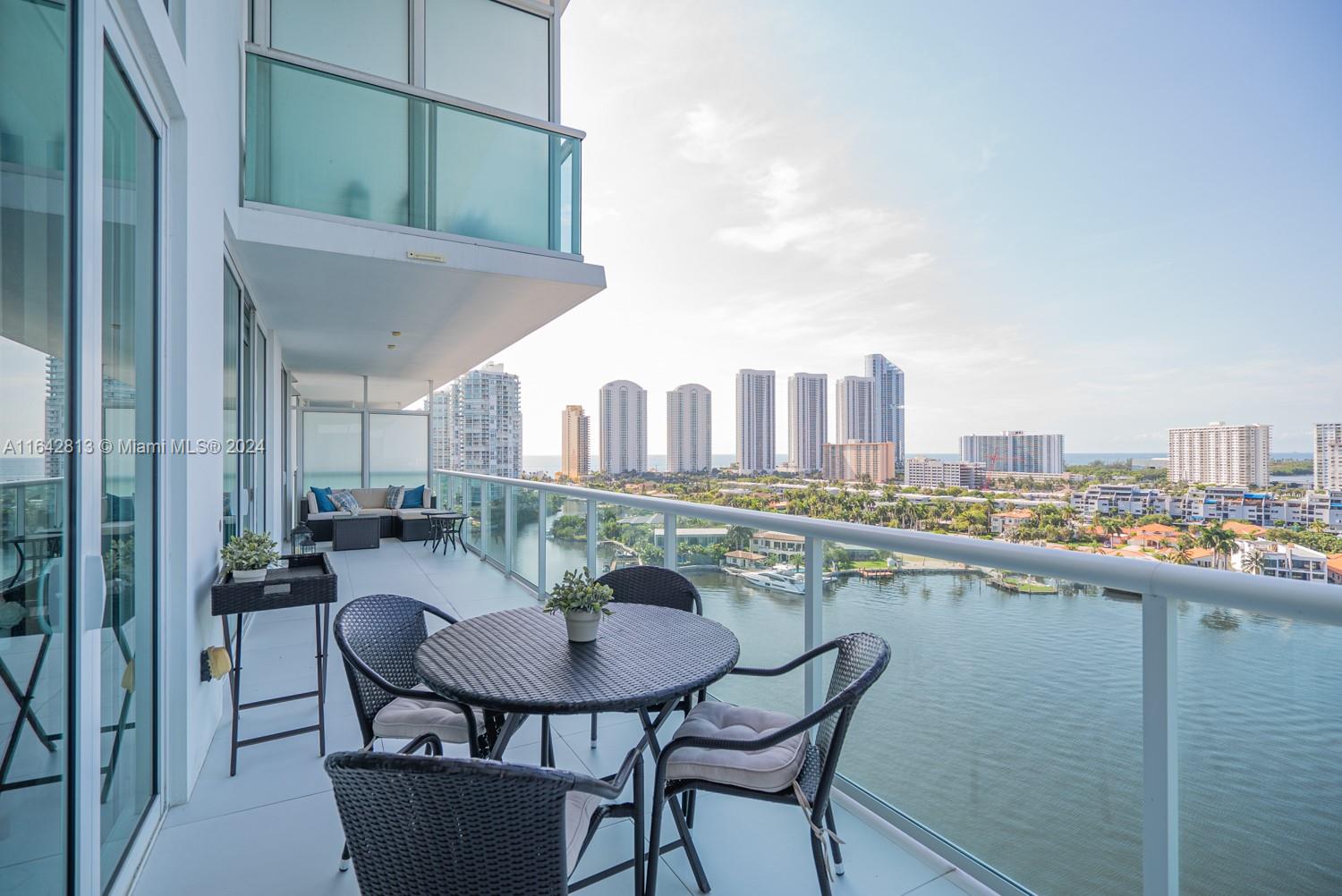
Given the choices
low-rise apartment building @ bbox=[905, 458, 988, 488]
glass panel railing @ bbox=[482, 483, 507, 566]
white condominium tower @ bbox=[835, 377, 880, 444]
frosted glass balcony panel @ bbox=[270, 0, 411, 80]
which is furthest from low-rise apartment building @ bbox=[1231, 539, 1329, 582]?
white condominium tower @ bbox=[835, 377, 880, 444]

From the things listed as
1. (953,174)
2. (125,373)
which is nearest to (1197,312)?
(953,174)

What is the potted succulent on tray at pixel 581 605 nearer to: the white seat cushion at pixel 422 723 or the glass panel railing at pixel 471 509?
the white seat cushion at pixel 422 723

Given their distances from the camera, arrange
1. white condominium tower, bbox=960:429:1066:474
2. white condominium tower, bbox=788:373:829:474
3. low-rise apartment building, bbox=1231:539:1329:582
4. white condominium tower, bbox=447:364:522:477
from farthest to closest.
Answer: white condominium tower, bbox=788:373:829:474 → white condominium tower, bbox=960:429:1066:474 → white condominium tower, bbox=447:364:522:477 → low-rise apartment building, bbox=1231:539:1329:582

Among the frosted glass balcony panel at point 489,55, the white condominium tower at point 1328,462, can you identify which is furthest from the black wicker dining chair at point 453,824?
the white condominium tower at point 1328,462

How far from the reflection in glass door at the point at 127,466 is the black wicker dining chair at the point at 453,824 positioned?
102 centimetres

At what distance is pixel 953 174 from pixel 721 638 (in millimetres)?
31858

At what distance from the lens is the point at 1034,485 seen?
45.2ft

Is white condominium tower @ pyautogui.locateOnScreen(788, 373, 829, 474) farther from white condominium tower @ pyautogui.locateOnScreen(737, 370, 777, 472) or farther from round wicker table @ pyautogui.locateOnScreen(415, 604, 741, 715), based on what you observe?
round wicker table @ pyautogui.locateOnScreen(415, 604, 741, 715)

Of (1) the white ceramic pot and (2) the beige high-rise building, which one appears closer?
(1) the white ceramic pot

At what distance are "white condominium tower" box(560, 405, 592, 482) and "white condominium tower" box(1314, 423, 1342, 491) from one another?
1925cm

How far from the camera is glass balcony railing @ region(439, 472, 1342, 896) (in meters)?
1.25

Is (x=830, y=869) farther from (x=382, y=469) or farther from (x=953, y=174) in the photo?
(x=953, y=174)

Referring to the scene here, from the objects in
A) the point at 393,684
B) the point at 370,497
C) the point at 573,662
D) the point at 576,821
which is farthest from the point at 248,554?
the point at 370,497

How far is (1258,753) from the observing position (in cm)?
130
